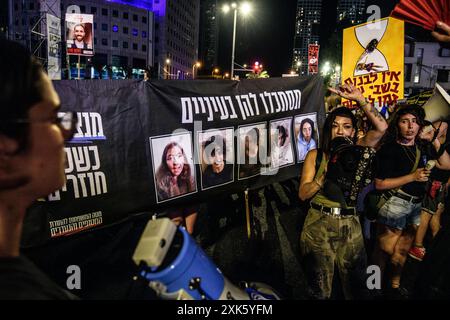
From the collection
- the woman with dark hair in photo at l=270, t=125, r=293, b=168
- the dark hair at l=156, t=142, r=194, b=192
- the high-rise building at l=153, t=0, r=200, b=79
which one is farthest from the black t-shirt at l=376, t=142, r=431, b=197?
the high-rise building at l=153, t=0, r=200, b=79

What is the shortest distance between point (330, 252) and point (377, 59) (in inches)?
162

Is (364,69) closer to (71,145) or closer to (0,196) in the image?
(71,145)

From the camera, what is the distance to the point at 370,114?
12.5 ft

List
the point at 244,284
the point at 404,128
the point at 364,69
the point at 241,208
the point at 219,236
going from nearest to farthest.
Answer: the point at 244,284, the point at 404,128, the point at 219,236, the point at 364,69, the point at 241,208

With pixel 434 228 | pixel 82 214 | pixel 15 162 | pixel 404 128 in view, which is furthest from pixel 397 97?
pixel 15 162

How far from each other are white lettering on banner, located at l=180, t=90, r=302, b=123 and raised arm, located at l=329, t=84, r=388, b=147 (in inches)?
65.4

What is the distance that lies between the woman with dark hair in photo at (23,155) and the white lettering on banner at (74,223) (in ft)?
8.79

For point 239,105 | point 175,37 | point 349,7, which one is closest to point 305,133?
point 239,105

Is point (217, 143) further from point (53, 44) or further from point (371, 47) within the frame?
point (53, 44)

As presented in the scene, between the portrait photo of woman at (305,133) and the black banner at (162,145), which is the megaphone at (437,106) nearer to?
the portrait photo of woman at (305,133)

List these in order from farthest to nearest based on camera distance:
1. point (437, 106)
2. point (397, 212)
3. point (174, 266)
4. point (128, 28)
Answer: point (128, 28)
point (437, 106)
point (397, 212)
point (174, 266)

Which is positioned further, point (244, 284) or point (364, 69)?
point (364, 69)

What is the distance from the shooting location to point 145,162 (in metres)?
4.16

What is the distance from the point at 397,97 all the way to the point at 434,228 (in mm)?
2436
